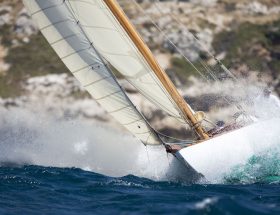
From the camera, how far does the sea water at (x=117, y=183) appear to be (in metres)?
14.3

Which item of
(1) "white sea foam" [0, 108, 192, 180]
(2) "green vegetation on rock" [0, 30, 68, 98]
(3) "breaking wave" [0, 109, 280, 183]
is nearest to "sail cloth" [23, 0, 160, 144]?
(1) "white sea foam" [0, 108, 192, 180]

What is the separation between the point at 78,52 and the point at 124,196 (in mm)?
5605

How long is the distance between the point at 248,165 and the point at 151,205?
20.2ft

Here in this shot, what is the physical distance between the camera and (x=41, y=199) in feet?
52.6

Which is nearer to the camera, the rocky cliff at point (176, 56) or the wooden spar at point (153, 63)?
the wooden spar at point (153, 63)

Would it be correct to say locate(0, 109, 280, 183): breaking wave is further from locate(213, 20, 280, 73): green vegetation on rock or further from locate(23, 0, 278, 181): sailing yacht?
locate(213, 20, 280, 73): green vegetation on rock

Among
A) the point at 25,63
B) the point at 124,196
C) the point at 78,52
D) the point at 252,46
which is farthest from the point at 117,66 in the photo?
the point at 252,46

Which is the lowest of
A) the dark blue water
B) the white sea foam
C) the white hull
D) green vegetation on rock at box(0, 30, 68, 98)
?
the dark blue water

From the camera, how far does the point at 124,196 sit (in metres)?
16.2

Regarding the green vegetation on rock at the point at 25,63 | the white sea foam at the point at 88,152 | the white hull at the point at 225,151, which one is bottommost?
the white hull at the point at 225,151

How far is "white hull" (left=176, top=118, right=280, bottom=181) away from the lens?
731 inches

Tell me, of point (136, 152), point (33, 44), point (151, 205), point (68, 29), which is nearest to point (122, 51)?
point (68, 29)

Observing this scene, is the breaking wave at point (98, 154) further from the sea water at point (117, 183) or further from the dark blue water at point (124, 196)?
the dark blue water at point (124, 196)

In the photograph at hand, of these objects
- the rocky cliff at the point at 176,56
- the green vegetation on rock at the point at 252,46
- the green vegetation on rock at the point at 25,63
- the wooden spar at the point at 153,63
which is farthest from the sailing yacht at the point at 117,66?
the green vegetation on rock at the point at 252,46
